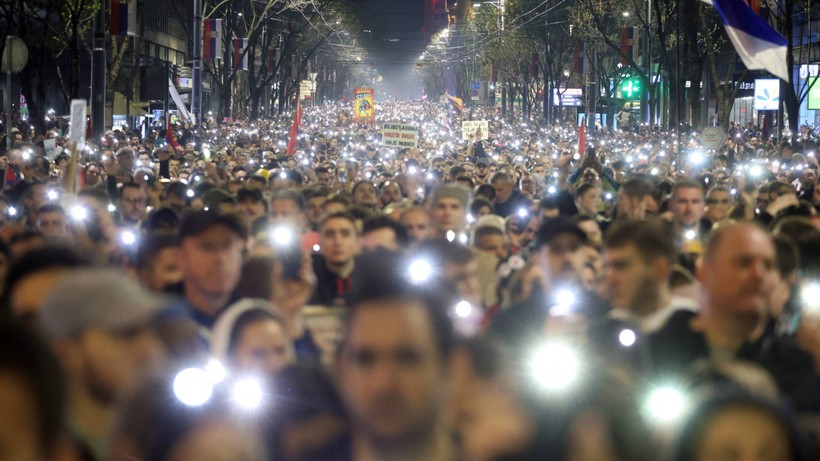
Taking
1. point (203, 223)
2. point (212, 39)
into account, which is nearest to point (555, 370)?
point (203, 223)

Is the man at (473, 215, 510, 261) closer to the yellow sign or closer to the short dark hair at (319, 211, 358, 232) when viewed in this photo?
the short dark hair at (319, 211, 358, 232)

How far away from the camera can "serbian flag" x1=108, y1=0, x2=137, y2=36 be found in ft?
92.7

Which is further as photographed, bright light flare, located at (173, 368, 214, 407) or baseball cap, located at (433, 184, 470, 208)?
baseball cap, located at (433, 184, 470, 208)

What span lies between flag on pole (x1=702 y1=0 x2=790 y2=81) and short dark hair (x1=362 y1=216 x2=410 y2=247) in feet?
17.4

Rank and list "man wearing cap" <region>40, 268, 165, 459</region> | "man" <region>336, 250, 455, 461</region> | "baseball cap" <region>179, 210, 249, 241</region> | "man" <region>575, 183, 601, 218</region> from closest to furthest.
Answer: "man" <region>336, 250, 455, 461</region>, "man wearing cap" <region>40, 268, 165, 459</region>, "baseball cap" <region>179, 210, 249, 241</region>, "man" <region>575, 183, 601, 218</region>

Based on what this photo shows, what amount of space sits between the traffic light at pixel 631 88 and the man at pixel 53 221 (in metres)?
54.9

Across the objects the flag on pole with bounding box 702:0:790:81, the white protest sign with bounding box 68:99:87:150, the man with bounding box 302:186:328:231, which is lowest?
the man with bounding box 302:186:328:231

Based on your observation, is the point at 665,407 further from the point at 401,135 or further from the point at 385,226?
the point at 401,135

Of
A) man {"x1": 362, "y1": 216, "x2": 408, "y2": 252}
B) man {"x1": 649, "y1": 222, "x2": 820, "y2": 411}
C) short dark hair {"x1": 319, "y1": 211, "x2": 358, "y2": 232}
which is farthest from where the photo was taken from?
short dark hair {"x1": 319, "y1": 211, "x2": 358, "y2": 232}

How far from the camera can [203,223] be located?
649 cm

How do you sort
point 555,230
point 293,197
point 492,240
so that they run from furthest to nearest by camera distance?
point 293,197, point 492,240, point 555,230

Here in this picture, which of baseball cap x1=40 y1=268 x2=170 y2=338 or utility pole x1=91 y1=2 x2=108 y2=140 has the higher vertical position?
utility pole x1=91 y1=2 x2=108 y2=140

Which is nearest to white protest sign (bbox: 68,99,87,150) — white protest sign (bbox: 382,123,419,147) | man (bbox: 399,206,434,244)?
man (bbox: 399,206,434,244)

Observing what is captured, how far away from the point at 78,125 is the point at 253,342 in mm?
9918
